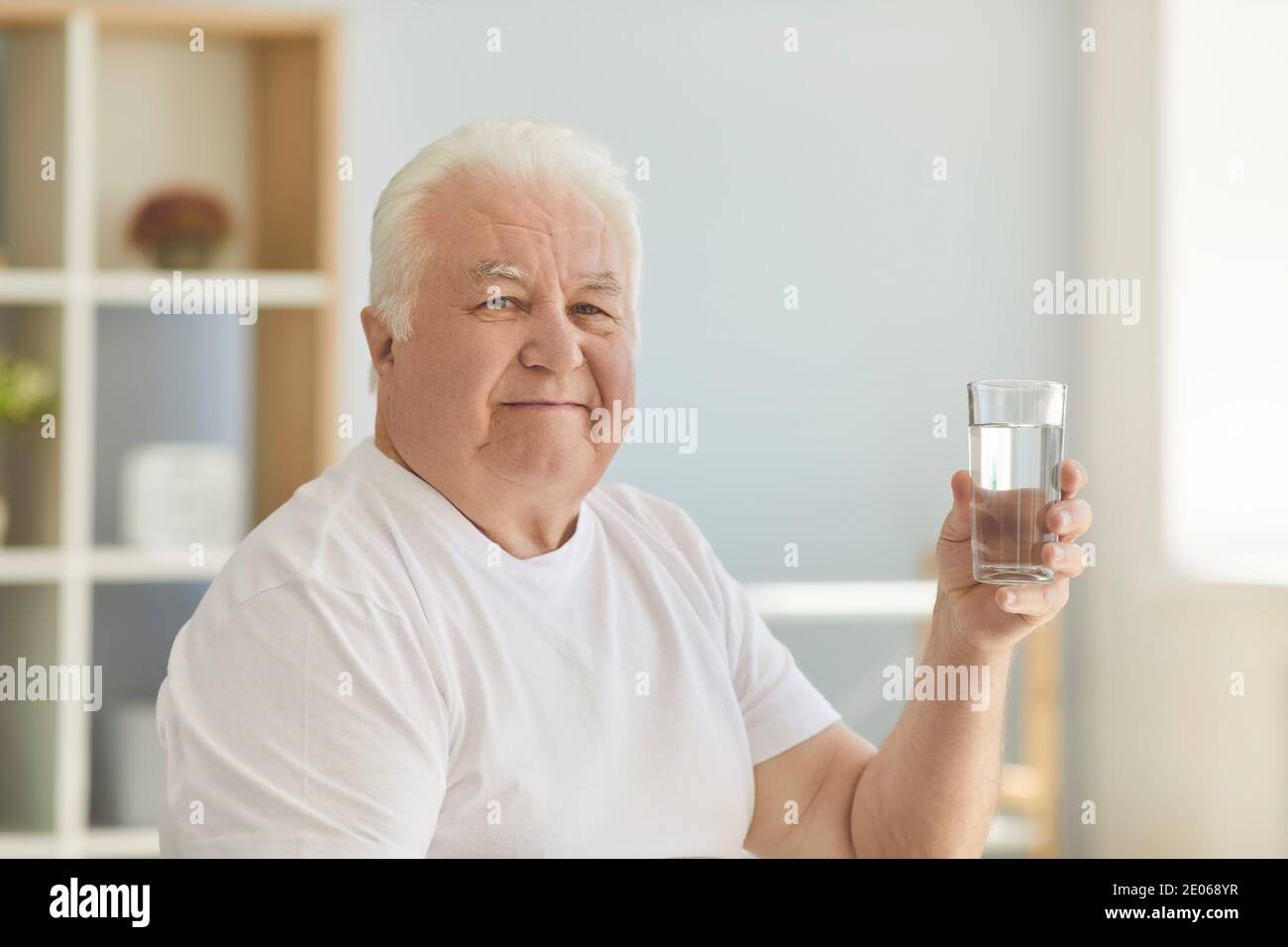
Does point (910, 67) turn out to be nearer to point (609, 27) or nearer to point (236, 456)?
point (609, 27)

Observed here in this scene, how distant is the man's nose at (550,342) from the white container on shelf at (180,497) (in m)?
1.34

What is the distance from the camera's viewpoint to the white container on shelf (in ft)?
6.89

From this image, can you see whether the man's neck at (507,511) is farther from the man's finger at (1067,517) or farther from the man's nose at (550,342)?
the man's finger at (1067,517)

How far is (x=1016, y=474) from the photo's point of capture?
834 mm

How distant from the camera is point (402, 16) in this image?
2.25 metres

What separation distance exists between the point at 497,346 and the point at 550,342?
4 centimetres

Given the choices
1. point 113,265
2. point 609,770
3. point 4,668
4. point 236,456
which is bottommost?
point 4,668

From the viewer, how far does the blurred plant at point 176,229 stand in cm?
213

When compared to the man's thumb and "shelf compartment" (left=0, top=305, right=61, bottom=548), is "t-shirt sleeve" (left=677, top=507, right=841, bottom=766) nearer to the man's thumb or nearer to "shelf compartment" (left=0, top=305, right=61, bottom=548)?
the man's thumb

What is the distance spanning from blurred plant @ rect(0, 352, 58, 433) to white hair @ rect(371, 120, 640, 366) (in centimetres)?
132

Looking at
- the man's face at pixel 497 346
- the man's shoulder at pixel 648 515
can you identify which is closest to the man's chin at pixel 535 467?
the man's face at pixel 497 346

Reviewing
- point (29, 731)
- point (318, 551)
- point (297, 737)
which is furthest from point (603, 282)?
point (29, 731)
